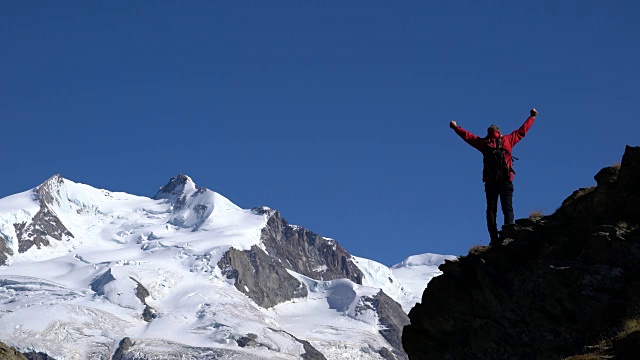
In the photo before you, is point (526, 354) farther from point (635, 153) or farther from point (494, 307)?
point (635, 153)

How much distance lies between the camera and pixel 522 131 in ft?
75.9

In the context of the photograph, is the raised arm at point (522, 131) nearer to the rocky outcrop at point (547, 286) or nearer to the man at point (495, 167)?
the man at point (495, 167)

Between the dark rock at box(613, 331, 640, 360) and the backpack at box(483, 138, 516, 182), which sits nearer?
the dark rock at box(613, 331, 640, 360)

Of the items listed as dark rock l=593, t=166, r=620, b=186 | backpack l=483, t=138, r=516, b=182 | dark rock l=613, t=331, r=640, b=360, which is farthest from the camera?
backpack l=483, t=138, r=516, b=182

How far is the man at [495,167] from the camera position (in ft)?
72.5

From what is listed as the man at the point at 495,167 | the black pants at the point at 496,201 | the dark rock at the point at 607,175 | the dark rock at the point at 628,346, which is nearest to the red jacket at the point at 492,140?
the man at the point at 495,167

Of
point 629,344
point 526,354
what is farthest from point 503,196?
point 629,344

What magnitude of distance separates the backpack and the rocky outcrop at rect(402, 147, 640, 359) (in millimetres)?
1110

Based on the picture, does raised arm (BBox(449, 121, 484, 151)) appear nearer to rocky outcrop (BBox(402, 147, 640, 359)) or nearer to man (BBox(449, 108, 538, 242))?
man (BBox(449, 108, 538, 242))

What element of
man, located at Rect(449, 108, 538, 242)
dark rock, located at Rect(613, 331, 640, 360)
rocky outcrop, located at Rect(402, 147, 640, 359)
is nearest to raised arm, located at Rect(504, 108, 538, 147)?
man, located at Rect(449, 108, 538, 242)

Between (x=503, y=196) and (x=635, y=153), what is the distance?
3.53m

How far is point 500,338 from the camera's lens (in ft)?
66.5

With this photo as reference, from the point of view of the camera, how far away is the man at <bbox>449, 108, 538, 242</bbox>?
22.1 metres

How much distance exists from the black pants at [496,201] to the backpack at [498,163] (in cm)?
19
